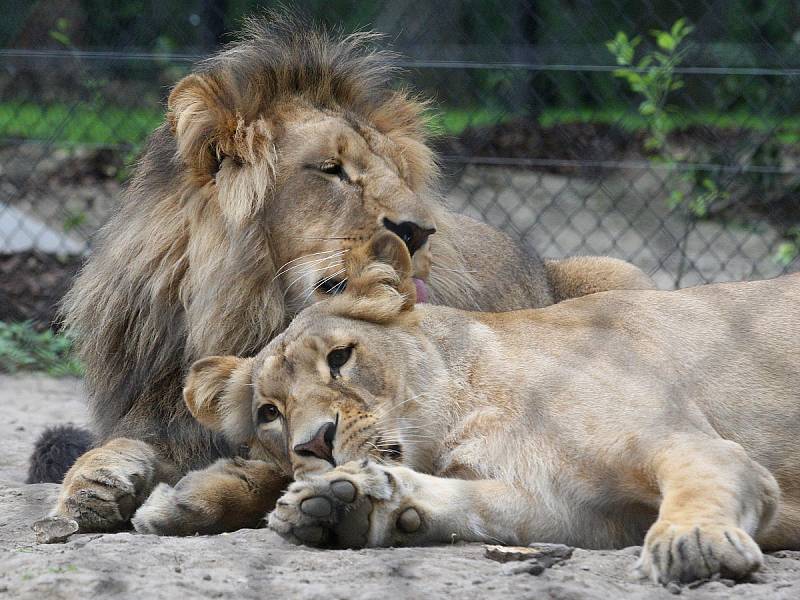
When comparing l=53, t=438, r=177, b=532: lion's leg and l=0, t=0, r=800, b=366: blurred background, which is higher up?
l=0, t=0, r=800, b=366: blurred background

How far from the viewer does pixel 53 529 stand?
2100 millimetres

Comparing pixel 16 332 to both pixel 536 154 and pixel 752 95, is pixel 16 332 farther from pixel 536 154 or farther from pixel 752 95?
pixel 752 95

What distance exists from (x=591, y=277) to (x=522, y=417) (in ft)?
4.81

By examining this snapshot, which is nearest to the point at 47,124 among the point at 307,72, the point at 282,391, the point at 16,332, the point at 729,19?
the point at 16,332

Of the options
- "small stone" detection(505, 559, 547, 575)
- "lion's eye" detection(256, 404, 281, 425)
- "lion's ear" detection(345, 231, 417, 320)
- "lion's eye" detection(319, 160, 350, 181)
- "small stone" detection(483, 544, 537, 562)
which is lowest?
"small stone" detection(505, 559, 547, 575)

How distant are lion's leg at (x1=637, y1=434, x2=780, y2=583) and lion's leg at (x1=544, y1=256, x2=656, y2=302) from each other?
4.99 ft

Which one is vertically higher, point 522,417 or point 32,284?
point 32,284

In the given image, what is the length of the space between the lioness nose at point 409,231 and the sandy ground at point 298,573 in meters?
0.75

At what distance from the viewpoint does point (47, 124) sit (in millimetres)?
6680

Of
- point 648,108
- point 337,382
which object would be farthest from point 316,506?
point 648,108

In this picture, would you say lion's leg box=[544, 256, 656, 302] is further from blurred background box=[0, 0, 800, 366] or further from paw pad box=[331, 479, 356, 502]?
paw pad box=[331, 479, 356, 502]

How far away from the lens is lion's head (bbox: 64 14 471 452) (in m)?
2.58

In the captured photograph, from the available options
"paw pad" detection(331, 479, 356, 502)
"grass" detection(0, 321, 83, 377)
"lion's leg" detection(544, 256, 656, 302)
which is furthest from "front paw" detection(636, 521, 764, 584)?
"grass" detection(0, 321, 83, 377)

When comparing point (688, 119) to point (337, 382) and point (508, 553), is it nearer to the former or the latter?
point (337, 382)
